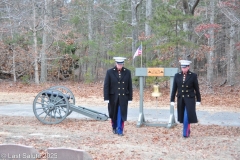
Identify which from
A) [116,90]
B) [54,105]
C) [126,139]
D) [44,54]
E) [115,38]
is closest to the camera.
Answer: [126,139]

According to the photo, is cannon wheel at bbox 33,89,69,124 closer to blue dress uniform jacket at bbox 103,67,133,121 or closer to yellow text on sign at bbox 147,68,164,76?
blue dress uniform jacket at bbox 103,67,133,121

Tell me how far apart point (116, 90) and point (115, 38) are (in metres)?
10.6

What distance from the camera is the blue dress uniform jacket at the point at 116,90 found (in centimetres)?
809

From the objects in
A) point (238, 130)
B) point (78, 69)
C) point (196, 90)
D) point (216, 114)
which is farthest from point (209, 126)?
point (78, 69)

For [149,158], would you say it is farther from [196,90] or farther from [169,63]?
[169,63]

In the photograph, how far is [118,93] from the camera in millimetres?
8109

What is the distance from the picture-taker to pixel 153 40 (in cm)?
1772

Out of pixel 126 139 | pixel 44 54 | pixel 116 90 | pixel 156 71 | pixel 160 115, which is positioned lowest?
pixel 160 115

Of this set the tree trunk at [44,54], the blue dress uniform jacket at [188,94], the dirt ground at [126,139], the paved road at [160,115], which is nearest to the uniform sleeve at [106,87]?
the dirt ground at [126,139]

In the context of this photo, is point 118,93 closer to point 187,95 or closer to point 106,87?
point 106,87

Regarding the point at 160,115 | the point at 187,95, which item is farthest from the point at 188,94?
the point at 160,115

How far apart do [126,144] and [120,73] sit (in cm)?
185

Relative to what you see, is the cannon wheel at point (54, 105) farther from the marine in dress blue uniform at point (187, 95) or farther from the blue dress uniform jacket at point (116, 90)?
the marine in dress blue uniform at point (187, 95)

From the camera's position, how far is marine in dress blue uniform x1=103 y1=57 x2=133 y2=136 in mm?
8070
